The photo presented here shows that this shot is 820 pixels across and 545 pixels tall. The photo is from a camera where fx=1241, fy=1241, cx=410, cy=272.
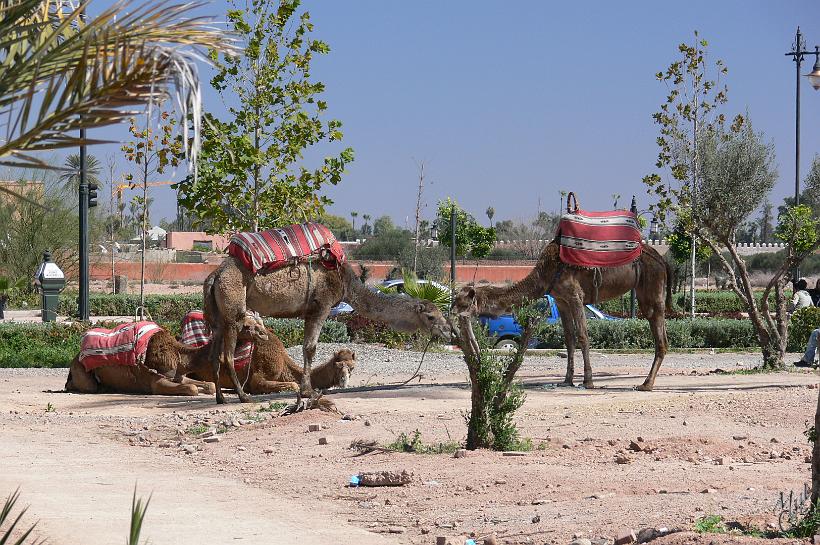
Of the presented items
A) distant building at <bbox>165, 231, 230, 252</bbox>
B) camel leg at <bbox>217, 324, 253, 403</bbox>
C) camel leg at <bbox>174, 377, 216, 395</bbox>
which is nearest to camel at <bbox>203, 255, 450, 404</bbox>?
camel leg at <bbox>217, 324, 253, 403</bbox>

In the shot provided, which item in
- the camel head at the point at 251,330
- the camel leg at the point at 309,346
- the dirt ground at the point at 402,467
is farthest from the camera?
the camel head at the point at 251,330

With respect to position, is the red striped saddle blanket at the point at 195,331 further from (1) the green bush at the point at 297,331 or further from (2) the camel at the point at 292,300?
(1) the green bush at the point at 297,331

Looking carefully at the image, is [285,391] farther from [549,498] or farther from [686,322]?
[686,322]

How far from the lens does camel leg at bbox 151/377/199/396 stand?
16344 mm

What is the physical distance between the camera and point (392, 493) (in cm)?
916

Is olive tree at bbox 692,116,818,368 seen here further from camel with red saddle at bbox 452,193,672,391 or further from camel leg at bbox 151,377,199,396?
camel leg at bbox 151,377,199,396

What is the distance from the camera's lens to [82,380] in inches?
669

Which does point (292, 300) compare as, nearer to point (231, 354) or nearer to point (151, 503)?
point (231, 354)

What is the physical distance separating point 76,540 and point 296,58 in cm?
1560

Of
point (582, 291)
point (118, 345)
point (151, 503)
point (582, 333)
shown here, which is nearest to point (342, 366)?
point (118, 345)

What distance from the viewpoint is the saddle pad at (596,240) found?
1664 cm

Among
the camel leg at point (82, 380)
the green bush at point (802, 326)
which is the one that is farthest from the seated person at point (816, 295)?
the camel leg at point (82, 380)

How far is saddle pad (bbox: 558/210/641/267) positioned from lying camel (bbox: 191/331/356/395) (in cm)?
326

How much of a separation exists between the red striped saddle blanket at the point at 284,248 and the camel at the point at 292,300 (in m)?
0.11
